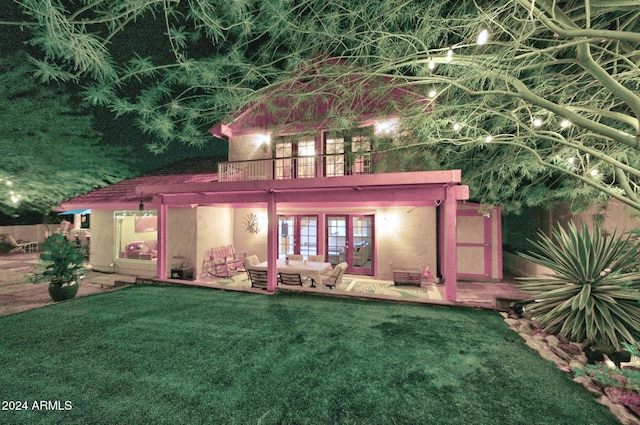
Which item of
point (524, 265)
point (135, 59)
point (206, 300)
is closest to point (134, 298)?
point (206, 300)

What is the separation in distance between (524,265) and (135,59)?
12526 mm

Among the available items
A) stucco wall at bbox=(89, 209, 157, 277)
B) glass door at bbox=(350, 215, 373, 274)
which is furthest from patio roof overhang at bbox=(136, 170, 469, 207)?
stucco wall at bbox=(89, 209, 157, 277)

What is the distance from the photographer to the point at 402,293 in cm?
769

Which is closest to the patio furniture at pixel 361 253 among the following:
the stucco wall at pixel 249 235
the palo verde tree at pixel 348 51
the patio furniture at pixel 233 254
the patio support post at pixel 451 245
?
the stucco wall at pixel 249 235

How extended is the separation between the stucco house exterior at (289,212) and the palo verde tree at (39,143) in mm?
5837

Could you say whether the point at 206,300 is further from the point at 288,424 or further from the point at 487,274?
the point at 487,274

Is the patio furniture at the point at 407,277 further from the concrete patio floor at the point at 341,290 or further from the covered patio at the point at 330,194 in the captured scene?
the covered patio at the point at 330,194

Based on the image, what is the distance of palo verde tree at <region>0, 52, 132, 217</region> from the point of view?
12.3 meters

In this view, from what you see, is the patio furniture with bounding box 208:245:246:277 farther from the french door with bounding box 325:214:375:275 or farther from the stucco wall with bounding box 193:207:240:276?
the french door with bounding box 325:214:375:275

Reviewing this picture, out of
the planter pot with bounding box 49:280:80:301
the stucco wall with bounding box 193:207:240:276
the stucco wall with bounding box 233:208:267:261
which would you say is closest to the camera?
the planter pot with bounding box 49:280:80:301

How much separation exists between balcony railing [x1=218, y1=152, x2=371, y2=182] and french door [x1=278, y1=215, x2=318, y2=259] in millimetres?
1852

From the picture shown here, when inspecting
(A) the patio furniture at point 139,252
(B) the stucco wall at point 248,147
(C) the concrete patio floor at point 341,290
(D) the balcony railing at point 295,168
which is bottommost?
(C) the concrete patio floor at point 341,290

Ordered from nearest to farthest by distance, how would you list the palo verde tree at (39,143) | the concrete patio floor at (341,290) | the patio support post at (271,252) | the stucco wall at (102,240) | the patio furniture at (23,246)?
1. the concrete patio floor at (341,290)
2. the patio support post at (271,252)
3. the stucco wall at (102,240)
4. the palo verde tree at (39,143)
5. the patio furniture at (23,246)

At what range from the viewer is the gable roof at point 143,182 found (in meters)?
9.71
